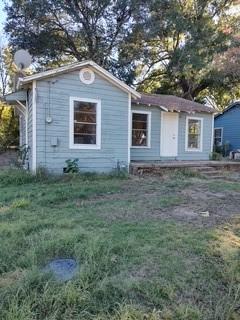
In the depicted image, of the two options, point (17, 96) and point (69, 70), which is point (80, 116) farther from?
point (17, 96)

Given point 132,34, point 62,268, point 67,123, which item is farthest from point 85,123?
point 132,34

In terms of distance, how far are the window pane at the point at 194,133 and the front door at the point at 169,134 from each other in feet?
2.70

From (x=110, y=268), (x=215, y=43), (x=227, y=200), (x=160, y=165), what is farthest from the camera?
(x=215, y=43)

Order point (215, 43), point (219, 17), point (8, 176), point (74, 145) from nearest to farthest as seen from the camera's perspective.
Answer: point (8, 176) → point (74, 145) → point (215, 43) → point (219, 17)

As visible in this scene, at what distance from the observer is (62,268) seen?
3219 mm

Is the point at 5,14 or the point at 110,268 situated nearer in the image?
the point at 110,268

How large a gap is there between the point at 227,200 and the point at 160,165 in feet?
14.9

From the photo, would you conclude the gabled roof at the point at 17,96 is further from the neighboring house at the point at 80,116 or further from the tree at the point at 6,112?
the tree at the point at 6,112

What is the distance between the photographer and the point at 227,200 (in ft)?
21.3

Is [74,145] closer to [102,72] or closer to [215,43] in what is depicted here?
[102,72]

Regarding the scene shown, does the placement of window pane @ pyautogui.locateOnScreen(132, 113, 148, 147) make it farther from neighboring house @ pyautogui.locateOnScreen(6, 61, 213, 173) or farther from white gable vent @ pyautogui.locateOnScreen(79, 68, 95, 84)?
white gable vent @ pyautogui.locateOnScreen(79, 68, 95, 84)

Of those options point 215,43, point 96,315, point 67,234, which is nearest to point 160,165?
point 67,234

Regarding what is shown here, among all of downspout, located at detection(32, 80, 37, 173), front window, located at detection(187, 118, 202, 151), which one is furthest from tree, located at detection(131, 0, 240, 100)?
downspout, located at detection(32, 80, 37, 173)

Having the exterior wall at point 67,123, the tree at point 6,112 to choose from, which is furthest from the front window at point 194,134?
the tree at point 6,112
